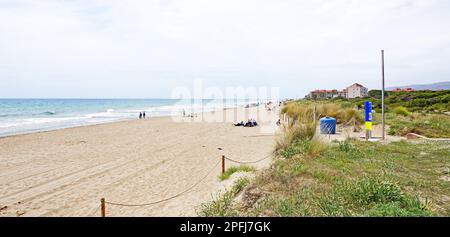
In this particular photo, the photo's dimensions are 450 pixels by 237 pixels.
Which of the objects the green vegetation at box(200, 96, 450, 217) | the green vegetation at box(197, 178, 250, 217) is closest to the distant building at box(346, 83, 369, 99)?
the green vegetation at box(200, 96, 450, 217)

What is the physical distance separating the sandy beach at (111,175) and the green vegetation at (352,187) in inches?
53.6

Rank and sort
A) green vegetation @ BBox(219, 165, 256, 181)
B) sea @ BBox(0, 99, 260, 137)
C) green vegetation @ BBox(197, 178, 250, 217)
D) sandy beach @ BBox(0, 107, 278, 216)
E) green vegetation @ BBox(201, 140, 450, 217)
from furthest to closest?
sea @ BBox(0, 99, 260, 137) → green vegetation @ BBox(219, 165, 256, 181) → sandy beach @ BBox(0, 107, 278, 216) → green vegetation @ BBox(197, 178, 250, 217) → green vegetation @ BBox(201, 140, 450, 217)

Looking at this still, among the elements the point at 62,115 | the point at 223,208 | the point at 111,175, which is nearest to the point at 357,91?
the point at 62,115

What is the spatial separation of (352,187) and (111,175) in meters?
6.05

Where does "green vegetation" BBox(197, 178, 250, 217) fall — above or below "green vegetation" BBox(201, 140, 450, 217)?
below

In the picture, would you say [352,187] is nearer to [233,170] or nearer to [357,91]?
[233,170]

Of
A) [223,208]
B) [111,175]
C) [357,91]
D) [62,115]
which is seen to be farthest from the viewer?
[357,91]

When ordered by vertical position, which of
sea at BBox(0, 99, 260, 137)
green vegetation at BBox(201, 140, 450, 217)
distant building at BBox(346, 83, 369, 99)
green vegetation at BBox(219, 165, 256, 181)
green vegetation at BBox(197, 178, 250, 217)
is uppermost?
distant building at BBox(346, 83, 369, 99)

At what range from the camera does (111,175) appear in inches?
306

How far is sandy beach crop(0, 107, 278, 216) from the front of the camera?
5.48m

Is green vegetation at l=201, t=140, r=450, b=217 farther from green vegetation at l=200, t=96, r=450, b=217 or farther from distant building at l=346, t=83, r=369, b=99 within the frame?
distant building at l=346, t=83, r=369, b=99

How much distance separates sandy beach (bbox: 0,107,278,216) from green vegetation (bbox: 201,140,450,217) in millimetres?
1361
